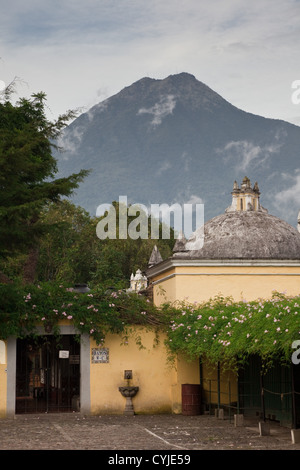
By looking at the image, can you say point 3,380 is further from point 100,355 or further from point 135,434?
point 135,434

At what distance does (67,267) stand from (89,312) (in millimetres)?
27825

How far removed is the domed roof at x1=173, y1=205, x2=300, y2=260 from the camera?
25953 mm

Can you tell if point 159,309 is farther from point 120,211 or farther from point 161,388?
point 120,211

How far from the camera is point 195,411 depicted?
74.7 feet

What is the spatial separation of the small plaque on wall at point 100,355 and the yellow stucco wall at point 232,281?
119 inches

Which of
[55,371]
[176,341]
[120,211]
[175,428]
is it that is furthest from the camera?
[120,211]

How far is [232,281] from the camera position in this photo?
984 inches

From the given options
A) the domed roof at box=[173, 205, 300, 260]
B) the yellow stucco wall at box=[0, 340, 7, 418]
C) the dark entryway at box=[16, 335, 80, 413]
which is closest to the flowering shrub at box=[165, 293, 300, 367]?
the domed roof at box=[173, 205, 300, 260]

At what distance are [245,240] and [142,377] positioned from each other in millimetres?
6193

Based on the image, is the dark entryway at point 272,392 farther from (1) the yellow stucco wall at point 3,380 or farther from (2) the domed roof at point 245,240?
(1) the yellow stucco wall at point 3,380

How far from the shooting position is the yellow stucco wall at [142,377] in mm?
23203

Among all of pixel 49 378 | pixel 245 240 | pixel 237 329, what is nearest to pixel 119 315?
pixel 49 378

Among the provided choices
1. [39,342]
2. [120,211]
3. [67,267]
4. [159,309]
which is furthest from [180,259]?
[120,211]

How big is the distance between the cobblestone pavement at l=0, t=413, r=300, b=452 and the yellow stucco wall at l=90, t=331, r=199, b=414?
776 millimetres
